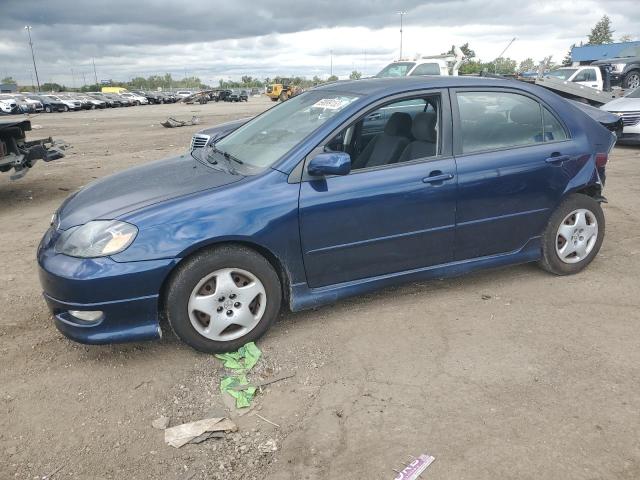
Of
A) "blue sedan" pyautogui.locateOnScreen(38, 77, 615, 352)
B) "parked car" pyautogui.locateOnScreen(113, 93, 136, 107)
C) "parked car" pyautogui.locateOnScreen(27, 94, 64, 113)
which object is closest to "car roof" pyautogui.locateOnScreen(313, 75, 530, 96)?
"blue sedan" pyautogui.locateOnScreen(38, 77, 615, 352)

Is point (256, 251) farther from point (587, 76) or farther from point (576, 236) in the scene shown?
point (587, 76)

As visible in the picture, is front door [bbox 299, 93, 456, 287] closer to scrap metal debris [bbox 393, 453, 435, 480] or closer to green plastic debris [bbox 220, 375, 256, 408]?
green plastic debris [bbox 220, 375, 256, 408]

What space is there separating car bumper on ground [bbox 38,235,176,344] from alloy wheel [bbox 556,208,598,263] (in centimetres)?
307

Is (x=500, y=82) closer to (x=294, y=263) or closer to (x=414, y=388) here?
(x=294, y=263)

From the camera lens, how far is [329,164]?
10.5 ft

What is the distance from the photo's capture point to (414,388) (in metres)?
2.92

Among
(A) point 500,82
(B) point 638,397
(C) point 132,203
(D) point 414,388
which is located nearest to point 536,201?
(A) point 500,82

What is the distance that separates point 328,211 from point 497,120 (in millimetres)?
1567

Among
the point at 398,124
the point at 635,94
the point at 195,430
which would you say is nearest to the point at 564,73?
the point at 635,94

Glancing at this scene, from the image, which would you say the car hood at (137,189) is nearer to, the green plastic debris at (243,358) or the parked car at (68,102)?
the green plastic debris at (243,358)

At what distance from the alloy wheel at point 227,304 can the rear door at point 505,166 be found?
154 cm

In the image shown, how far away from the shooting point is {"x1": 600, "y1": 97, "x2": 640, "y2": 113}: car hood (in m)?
10.9

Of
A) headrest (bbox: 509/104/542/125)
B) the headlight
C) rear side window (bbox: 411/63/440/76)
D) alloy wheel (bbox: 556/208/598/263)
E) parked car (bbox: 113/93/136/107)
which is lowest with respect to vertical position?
parked car (bbox: 113/93/136/107)

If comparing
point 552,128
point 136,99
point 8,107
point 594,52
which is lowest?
point 136,99
